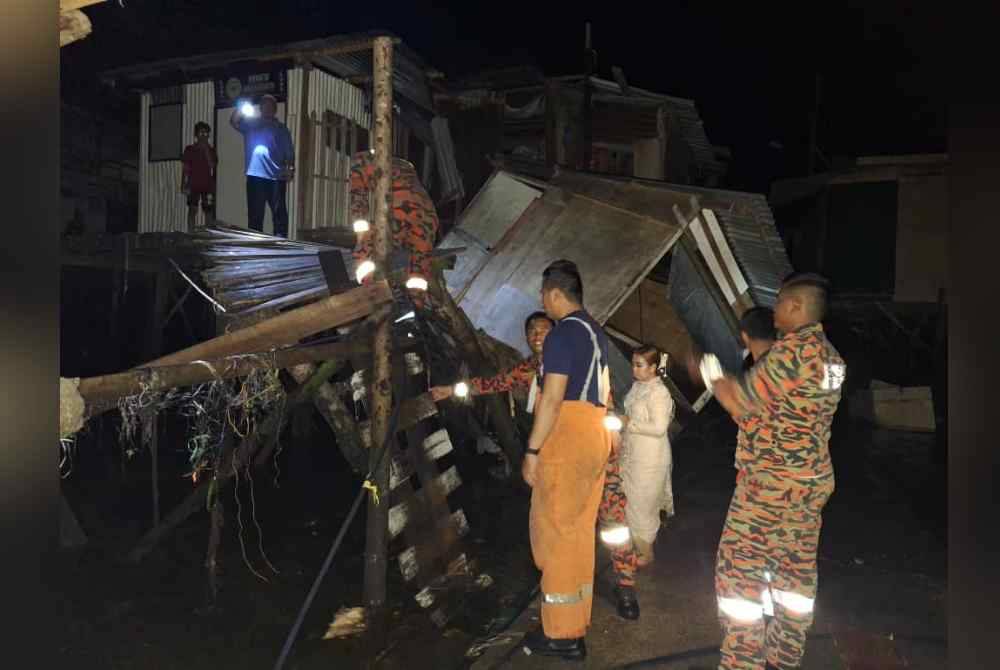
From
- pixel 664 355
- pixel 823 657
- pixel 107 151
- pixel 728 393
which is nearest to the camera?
pixel 728 393

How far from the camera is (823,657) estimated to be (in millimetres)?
4027

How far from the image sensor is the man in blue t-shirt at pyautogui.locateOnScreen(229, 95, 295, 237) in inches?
378

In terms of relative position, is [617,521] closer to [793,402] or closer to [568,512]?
[568,512]

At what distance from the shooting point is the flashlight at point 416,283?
16.1ft

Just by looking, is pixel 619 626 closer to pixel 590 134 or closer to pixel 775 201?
pixel 590 134

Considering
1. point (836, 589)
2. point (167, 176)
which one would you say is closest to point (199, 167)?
point (167, 176)

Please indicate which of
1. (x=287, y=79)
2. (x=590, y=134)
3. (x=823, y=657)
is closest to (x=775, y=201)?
(x=590, y=134)

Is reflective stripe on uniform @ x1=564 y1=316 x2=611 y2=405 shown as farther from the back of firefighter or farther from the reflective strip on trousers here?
the reflective strip on trousers

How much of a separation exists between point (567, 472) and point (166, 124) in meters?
11.0

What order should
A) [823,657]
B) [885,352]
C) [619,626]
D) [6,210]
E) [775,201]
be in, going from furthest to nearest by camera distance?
[775,201] → [885,352] → [619,626] → [823,657] → [6,210]

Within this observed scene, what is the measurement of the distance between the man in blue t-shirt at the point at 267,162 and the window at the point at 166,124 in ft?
8.30

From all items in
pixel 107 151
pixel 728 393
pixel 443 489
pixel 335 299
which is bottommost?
pixel 443 489

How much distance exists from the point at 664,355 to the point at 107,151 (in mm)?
12527

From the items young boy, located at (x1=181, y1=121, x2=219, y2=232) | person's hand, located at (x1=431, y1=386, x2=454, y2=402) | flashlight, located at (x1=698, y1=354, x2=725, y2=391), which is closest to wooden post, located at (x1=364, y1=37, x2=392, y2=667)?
person's hand, located at (x1=431, y1=386, x2=454, y2=402)
